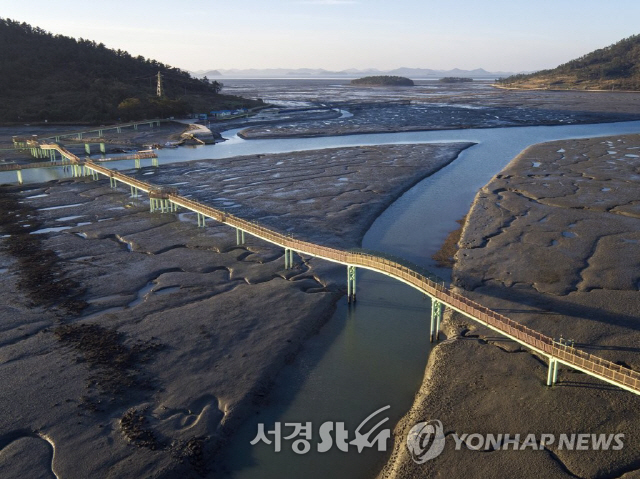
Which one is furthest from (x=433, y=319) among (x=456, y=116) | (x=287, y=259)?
(x=456, y=116)

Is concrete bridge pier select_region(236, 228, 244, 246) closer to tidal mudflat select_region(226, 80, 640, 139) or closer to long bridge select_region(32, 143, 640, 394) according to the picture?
long bridge select_region(32, 143, 640, 394)

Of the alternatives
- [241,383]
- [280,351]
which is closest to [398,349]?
[280,351]

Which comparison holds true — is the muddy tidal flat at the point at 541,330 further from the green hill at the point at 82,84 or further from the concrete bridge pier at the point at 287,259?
the green hill at the point at 82,84

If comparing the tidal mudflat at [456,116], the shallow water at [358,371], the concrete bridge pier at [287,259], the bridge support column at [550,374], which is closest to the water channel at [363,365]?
the shallow water at [358,371]

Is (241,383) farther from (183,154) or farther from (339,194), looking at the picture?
(183,154)

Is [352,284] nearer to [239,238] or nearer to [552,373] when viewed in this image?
[239,238]
